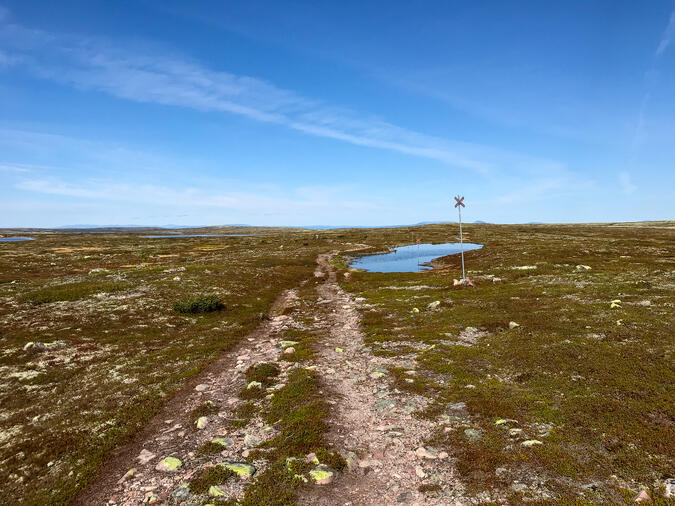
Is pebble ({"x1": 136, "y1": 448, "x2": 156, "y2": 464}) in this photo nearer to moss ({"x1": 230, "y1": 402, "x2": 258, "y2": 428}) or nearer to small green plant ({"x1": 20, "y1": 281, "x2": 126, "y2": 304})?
moss ({"x1": 230, "y1": 402, "x2": 258, "y2": 428})

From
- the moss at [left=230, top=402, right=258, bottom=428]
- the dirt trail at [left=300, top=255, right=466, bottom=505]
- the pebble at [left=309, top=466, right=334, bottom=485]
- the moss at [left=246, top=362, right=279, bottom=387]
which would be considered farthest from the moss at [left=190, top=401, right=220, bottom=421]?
the pebble at [left=309, top=466, right=334, bottom=485]

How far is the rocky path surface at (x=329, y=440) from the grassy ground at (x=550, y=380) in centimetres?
109

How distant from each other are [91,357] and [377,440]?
72.8ft

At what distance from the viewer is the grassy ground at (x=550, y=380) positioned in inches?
409

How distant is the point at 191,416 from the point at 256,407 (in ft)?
10.1

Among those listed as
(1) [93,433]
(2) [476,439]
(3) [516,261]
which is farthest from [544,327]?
(3) [516,261]

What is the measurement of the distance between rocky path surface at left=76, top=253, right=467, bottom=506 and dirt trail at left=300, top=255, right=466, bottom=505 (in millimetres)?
33

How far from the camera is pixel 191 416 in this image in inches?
619

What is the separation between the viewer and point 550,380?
1631cm

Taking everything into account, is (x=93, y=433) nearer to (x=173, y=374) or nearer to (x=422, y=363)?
(x=173, y=374)

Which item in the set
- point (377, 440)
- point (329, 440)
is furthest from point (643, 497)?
point (329, 440)

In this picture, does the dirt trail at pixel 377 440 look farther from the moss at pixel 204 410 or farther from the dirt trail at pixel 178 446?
the moss at pixel 204 410

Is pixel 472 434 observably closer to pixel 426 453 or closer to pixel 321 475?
pixel 426 453

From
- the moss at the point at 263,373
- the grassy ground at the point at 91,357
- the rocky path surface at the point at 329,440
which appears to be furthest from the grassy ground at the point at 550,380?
the grassy ground at the point at 91,357
